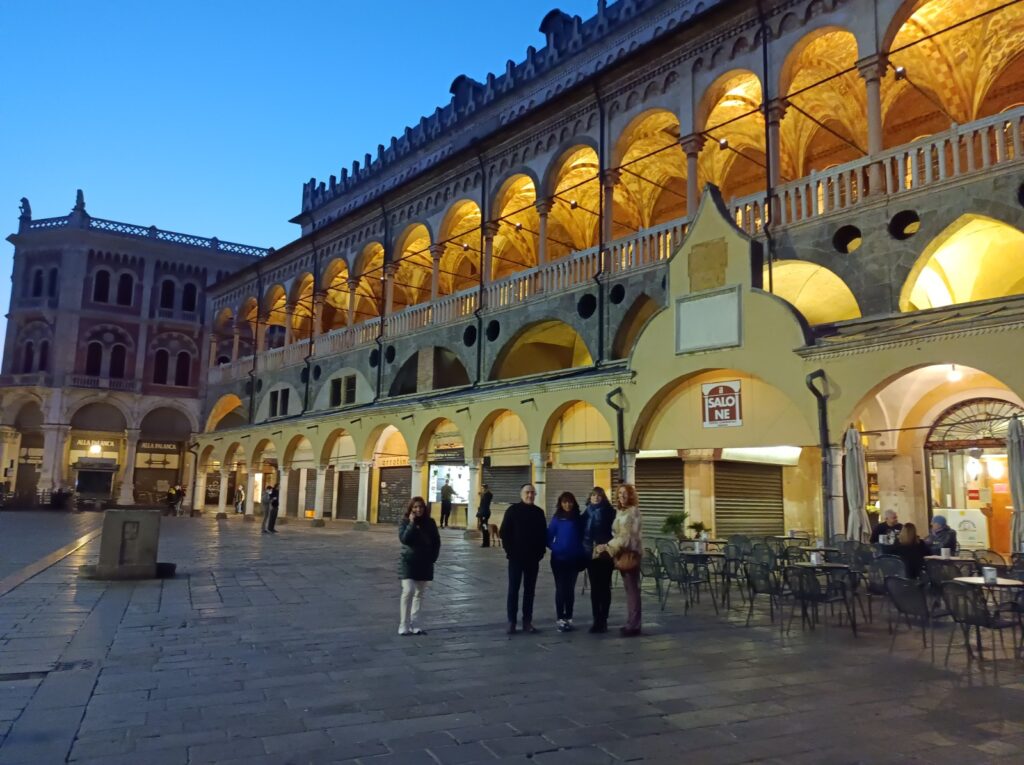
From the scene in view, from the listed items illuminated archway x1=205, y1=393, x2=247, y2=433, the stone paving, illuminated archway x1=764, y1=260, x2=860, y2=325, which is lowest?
the stone paving

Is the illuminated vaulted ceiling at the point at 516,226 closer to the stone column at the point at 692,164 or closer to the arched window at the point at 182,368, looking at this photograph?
the stone column at the point at 692,164

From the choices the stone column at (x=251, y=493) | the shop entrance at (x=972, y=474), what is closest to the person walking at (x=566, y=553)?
the shop entrance at (x=972, y=474)

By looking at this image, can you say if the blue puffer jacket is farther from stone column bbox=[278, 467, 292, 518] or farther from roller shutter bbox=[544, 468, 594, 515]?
stone column bbox=[278, 467, 292, 518]

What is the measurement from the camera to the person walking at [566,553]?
8172mm

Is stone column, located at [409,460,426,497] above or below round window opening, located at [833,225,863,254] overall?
below

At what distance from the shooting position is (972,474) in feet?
52.7

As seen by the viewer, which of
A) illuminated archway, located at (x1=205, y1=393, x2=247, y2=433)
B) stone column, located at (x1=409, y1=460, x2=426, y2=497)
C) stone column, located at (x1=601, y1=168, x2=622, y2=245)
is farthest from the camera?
illuminated archway, located at (x1=205, y1=393, x2=247, y2=433)

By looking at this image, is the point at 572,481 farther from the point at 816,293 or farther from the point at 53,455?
the point at 53,455

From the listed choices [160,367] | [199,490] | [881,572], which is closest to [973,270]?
[881,572]

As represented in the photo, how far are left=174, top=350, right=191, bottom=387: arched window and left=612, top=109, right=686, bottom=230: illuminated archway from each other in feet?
101

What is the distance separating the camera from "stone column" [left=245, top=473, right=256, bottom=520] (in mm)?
32812

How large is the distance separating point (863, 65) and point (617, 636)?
1219 centimetres

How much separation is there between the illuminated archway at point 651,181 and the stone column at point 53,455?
33.3m

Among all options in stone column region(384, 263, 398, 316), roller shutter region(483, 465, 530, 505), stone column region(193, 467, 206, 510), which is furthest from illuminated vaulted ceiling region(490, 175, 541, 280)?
stone column region(193, 467, 206, 510)
